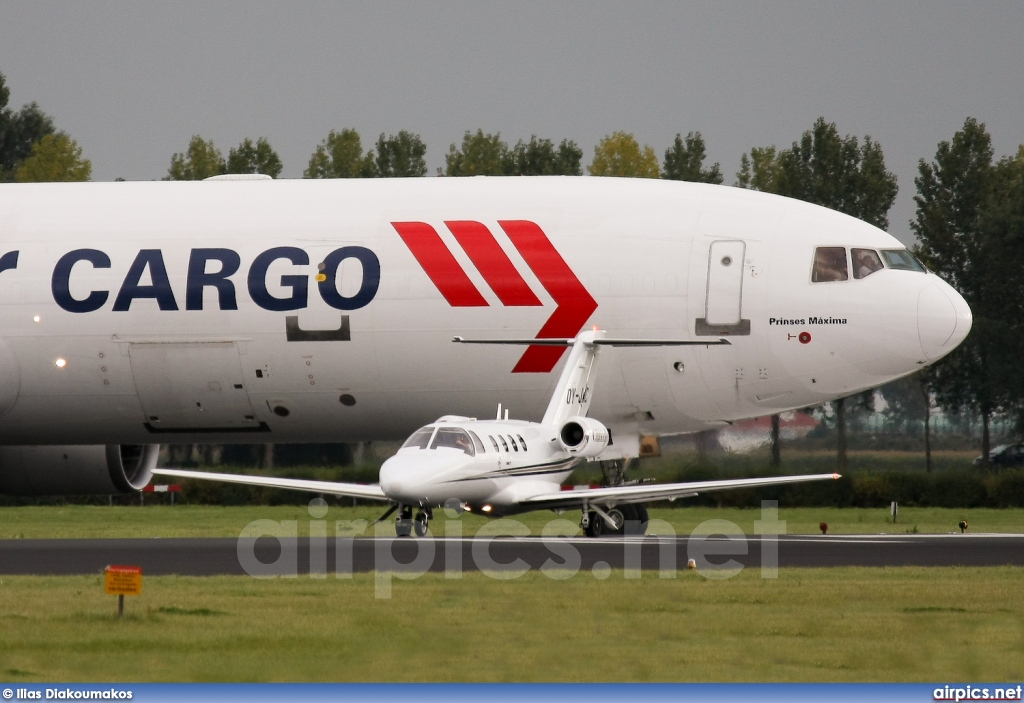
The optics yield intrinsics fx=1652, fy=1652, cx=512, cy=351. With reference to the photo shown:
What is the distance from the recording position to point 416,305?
98.1 ft

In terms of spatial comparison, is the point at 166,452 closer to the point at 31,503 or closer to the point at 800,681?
the point at 31,503

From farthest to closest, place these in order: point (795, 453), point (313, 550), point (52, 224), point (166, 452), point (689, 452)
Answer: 1. point (166, 452)
2. point (795, 453)
3. point (689, 452)
4. point (52, 224)
5. point (313, 550)

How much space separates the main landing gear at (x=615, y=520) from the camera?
91.8 ft

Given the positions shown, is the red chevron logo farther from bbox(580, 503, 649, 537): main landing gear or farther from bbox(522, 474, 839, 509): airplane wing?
bbox(522, 474, 839, 509): airplane wing

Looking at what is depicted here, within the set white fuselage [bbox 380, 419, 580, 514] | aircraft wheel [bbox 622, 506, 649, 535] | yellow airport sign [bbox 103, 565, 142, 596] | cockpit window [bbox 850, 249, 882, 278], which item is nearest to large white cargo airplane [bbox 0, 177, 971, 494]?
cockpit window [bbox 850, 249, 882, 278]

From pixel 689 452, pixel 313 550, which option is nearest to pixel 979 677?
pixel 313 550

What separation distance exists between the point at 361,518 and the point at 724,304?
10728 millimetres

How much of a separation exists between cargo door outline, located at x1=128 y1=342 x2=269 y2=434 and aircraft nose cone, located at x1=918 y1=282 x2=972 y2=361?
12.4 m

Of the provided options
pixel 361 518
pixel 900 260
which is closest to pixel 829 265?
pixel 900 260

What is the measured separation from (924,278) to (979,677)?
17739 millimetres

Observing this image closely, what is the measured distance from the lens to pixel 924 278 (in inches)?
1162

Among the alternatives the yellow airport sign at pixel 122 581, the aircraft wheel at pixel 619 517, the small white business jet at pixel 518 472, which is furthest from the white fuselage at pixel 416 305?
→ the yellow airport sign at pixel 122 581

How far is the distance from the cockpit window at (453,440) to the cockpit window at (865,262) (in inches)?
322

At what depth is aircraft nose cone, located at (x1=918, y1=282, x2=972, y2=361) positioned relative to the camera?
94.4ft
